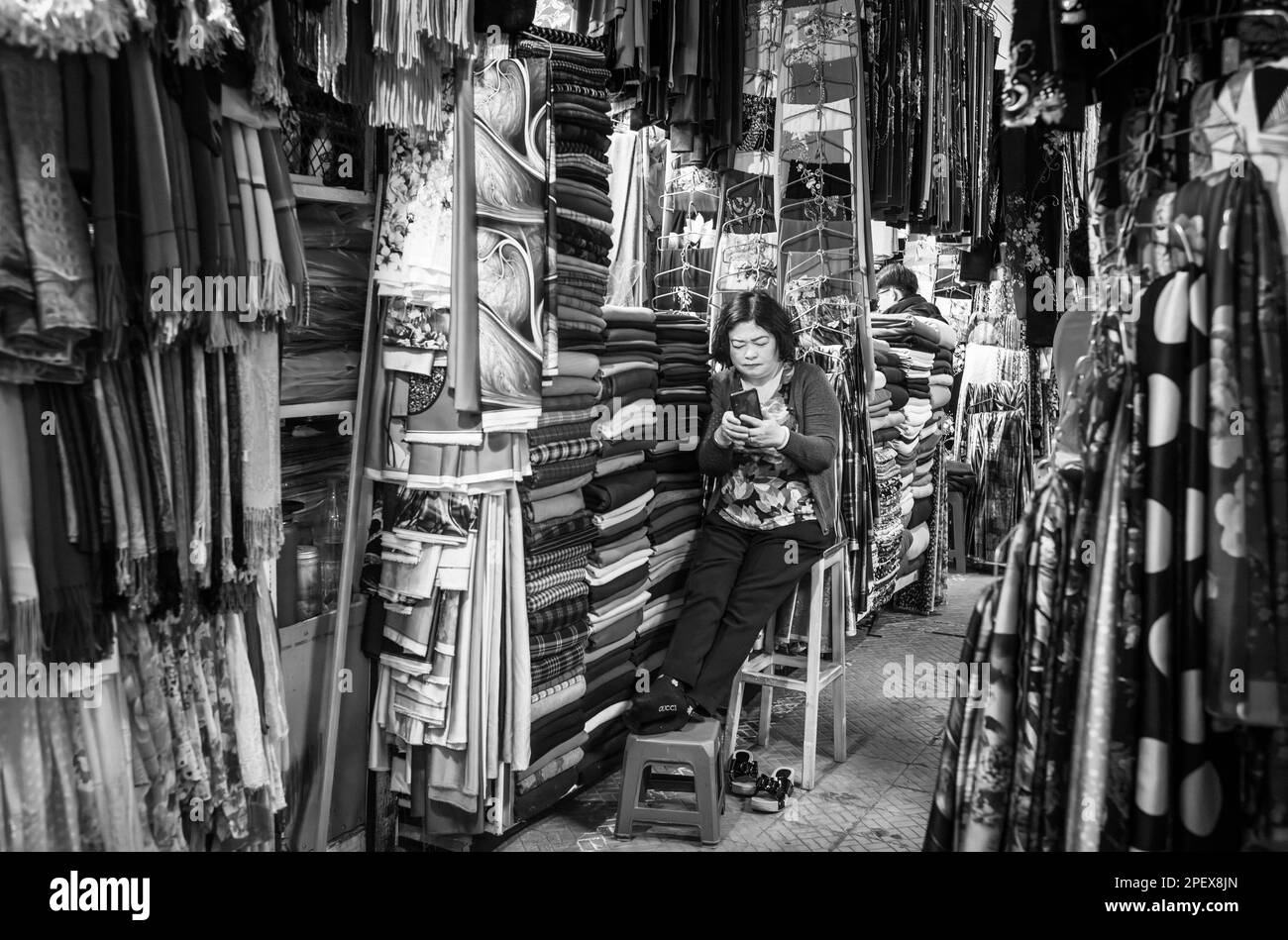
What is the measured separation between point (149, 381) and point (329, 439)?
946 mm

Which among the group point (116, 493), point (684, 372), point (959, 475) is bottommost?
point (959, 475)

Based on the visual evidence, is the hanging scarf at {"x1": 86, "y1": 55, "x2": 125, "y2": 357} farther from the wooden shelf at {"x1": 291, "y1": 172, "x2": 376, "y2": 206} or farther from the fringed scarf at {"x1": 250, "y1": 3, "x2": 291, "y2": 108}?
the wooden shelf at {"x1": 291, "y1": 172, "x2": 376, "y2": 206}

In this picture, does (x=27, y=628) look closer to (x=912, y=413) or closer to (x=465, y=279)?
(x=465, y=279)

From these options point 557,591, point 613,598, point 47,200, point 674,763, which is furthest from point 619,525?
point 47,200

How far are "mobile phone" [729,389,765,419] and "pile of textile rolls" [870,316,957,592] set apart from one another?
1384mm

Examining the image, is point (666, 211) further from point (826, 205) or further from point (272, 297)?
point (272, 297)

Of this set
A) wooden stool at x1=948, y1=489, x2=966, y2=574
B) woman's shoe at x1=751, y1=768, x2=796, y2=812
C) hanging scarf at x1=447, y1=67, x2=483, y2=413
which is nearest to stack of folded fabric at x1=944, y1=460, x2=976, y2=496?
wooden stool at x1=948, y1=489, x2=966, y2=574

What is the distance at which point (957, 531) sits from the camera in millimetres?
6477

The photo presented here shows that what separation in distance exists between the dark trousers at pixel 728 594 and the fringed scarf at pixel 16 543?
78.0 inches

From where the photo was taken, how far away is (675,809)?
3049 millimetres

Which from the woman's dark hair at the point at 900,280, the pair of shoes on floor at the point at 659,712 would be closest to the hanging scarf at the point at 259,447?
the pair of shoes on floor at the point at 659,712

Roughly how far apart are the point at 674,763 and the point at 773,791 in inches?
20.1

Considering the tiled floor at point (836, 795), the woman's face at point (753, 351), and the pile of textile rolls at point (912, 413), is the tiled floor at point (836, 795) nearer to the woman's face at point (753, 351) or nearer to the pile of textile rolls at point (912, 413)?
the pile of textile rolls at point (912, 413)
